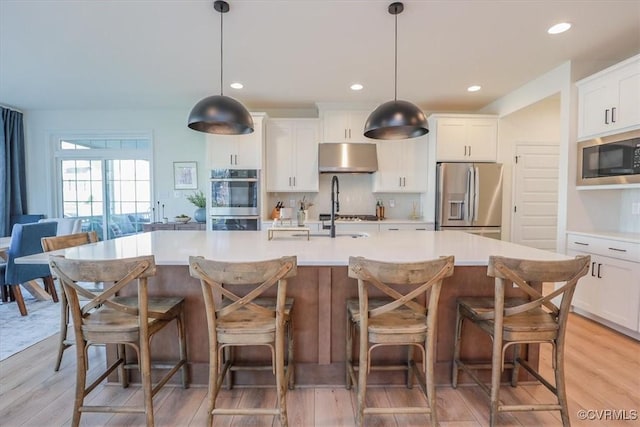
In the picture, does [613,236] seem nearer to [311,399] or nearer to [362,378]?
[362,378]

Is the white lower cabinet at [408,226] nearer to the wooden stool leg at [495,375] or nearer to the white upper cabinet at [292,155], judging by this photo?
the white upper cabinet at [292,155]

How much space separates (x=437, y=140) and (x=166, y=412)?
433cm

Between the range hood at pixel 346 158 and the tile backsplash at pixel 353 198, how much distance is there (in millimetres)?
462

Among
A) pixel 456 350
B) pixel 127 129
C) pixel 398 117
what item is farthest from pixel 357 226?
pixel 127 129

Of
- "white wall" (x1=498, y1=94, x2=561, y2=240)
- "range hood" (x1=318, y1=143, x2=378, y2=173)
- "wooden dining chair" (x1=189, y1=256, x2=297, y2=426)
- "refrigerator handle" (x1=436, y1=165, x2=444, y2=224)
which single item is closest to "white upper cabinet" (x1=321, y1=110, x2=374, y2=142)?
"range hood" (x1=318, y1=143, x2=378, y2=173)

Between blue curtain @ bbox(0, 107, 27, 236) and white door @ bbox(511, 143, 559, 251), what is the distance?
7689 millimetres

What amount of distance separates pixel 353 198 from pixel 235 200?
1.85 meters

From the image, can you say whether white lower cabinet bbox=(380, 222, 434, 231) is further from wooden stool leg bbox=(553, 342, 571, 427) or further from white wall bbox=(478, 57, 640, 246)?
wooden stool leg bbox=(553, 342, 571, 427)

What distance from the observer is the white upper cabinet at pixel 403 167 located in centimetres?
470

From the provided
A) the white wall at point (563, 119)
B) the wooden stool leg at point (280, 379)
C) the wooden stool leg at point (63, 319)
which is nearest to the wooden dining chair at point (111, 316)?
the wooden stool leg at point (63, 319)

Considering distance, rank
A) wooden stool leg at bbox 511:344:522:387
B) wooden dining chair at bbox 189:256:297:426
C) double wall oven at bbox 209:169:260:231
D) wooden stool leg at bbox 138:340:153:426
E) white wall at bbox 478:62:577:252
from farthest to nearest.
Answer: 1. double wall oven at bbox 209:169:260:231
2. white wall at bbox 478:62:577:252
3. wooden stool leg at bbox 511:344:522:387
4. wooden stool leg at bbox 138:340:153:426
5. wooden dining chair at bbox 189:256:297:426

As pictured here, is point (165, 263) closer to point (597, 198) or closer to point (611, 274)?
point (611, 274)

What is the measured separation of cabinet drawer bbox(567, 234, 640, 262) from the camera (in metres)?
2.65

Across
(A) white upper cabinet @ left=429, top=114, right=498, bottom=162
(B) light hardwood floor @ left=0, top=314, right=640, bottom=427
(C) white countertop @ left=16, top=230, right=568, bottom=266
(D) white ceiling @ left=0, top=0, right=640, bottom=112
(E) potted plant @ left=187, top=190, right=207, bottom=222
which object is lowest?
(B) light hardwood floor @ left=0, top=314, right=640, bottom=427
